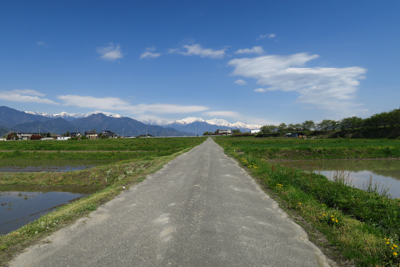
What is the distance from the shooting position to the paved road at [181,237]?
488 centimetres

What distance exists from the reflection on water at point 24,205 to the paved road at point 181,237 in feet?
18.3

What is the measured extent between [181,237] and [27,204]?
1359 centimetres

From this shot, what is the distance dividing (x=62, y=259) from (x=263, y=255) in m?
4.80

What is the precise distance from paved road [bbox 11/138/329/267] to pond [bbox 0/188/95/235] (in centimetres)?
561

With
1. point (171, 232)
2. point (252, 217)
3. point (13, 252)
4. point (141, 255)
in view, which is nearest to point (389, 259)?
point (252, 217)

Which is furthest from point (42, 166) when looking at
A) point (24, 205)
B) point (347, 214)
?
point (347, 214)

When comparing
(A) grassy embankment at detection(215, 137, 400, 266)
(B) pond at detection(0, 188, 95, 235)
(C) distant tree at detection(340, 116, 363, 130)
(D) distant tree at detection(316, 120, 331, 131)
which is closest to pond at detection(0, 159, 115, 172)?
(B) pond at detection(0, 188, 95, 235)

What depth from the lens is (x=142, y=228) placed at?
6586 millimetres

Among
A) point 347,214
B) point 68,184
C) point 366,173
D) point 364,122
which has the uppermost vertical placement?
point 364,122

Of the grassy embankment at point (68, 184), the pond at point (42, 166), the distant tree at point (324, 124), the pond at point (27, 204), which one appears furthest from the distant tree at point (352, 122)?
the pond at point (27, 204)

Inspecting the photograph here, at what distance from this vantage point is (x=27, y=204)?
1381 cm

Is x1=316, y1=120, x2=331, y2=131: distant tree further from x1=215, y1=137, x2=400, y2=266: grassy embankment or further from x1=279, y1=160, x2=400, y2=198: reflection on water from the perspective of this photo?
x1=215, y1=137, x2=400, y2=266: grassy embankment

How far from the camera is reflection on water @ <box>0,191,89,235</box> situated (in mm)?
10758

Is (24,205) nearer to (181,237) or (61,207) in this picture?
(61,207)
